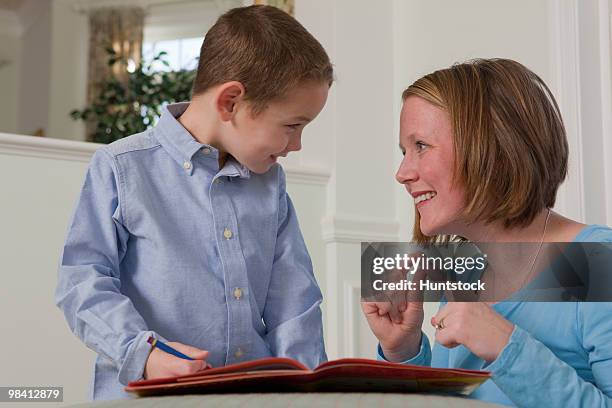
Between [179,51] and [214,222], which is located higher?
[179,51]

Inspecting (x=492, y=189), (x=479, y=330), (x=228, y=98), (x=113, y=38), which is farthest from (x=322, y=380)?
(x=113, y=38)

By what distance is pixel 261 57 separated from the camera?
1.61 metres

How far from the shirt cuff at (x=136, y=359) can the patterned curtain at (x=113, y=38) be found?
23.4ft

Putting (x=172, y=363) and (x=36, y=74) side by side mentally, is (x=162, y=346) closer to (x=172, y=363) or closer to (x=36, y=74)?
(x=172, y=363)

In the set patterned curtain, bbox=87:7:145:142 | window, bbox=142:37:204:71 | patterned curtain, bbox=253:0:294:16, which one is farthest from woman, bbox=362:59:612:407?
patterned curtain, bbox=87:7:145:142

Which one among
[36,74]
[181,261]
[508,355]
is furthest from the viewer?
[36,74]

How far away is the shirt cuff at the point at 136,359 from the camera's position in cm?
128

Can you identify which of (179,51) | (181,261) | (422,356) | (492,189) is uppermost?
(179,51)

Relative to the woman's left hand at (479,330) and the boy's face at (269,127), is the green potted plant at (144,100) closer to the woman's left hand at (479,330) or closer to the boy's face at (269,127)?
the boy's face at (269,127)

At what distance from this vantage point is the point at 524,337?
1124 millimetres

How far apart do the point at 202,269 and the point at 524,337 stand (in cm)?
61

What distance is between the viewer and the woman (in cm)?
124

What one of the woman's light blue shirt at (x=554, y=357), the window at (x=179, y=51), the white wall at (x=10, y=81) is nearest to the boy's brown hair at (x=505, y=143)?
the woman's light blue shirt at (x=554, y=357)

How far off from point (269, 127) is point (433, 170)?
1.15 feet
